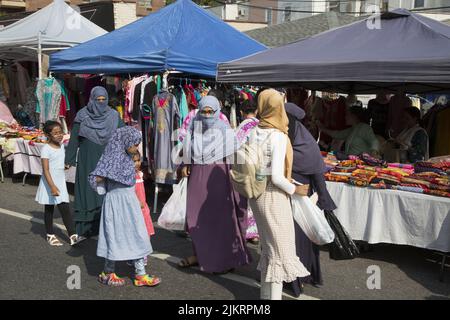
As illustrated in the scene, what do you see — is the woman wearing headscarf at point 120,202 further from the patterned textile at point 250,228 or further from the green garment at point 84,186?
the patterned textile at point 250,228

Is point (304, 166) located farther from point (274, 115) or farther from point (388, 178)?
point (388, 178)

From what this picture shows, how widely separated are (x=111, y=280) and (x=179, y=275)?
2.21ft

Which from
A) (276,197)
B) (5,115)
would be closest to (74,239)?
(276,197)

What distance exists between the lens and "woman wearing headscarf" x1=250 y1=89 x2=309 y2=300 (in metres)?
3.80

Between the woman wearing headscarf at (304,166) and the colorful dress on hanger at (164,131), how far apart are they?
3.29 m

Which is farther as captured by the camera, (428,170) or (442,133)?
(442,133)

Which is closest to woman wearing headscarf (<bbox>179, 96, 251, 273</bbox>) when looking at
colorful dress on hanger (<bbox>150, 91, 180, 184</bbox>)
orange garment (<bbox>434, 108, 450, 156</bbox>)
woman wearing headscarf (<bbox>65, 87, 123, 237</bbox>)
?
woman wearing headscarf (<bbox>65, 87, 123, 237</bbox>)

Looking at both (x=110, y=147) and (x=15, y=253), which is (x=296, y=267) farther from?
(x=15, y=253)

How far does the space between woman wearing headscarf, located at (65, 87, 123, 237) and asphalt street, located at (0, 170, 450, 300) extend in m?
0.34

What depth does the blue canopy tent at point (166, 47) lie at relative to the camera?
309 inches

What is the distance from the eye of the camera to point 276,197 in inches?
152

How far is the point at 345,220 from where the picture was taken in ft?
18.3

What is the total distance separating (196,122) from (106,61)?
4.11 meters

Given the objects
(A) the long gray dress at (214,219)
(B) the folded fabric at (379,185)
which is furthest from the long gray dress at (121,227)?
(B) the folded fabric at (379,185)
